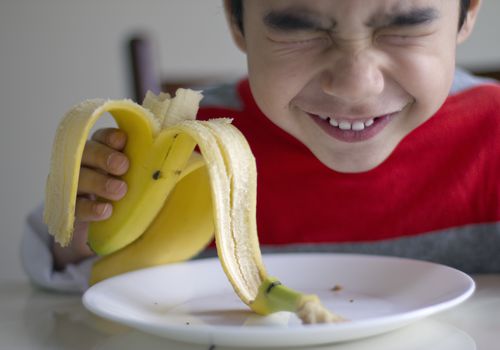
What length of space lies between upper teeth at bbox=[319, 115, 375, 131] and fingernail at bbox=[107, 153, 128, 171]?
0.24m

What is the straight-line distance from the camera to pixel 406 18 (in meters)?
0.78

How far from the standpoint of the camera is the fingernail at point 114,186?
32.2 inches

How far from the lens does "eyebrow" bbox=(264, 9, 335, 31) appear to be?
785 millimetres

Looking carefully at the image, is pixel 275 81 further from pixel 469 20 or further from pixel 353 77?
pixel 469 20

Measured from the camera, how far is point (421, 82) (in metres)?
0.85

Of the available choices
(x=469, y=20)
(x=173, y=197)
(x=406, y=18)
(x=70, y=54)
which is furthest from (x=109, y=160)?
(x=70, y=54)

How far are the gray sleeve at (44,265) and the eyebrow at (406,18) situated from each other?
50cm

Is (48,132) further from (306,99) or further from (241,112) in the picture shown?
(306,99)

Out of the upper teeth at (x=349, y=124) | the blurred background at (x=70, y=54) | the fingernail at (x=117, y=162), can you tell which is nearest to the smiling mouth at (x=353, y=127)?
the upper teeth at (x=349, y=124)

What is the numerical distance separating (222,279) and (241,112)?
0.42m

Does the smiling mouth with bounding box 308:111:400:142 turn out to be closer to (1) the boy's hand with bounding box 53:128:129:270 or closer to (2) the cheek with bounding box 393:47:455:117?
(2) the cheek with bounding box 393:47:455:117

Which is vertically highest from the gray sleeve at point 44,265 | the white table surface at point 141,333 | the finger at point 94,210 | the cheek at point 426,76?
the cheek at point 426,76

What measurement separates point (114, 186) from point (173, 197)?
0.35ft

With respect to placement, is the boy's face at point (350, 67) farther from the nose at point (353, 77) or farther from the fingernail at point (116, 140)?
the fingernail at point (116, 140)
